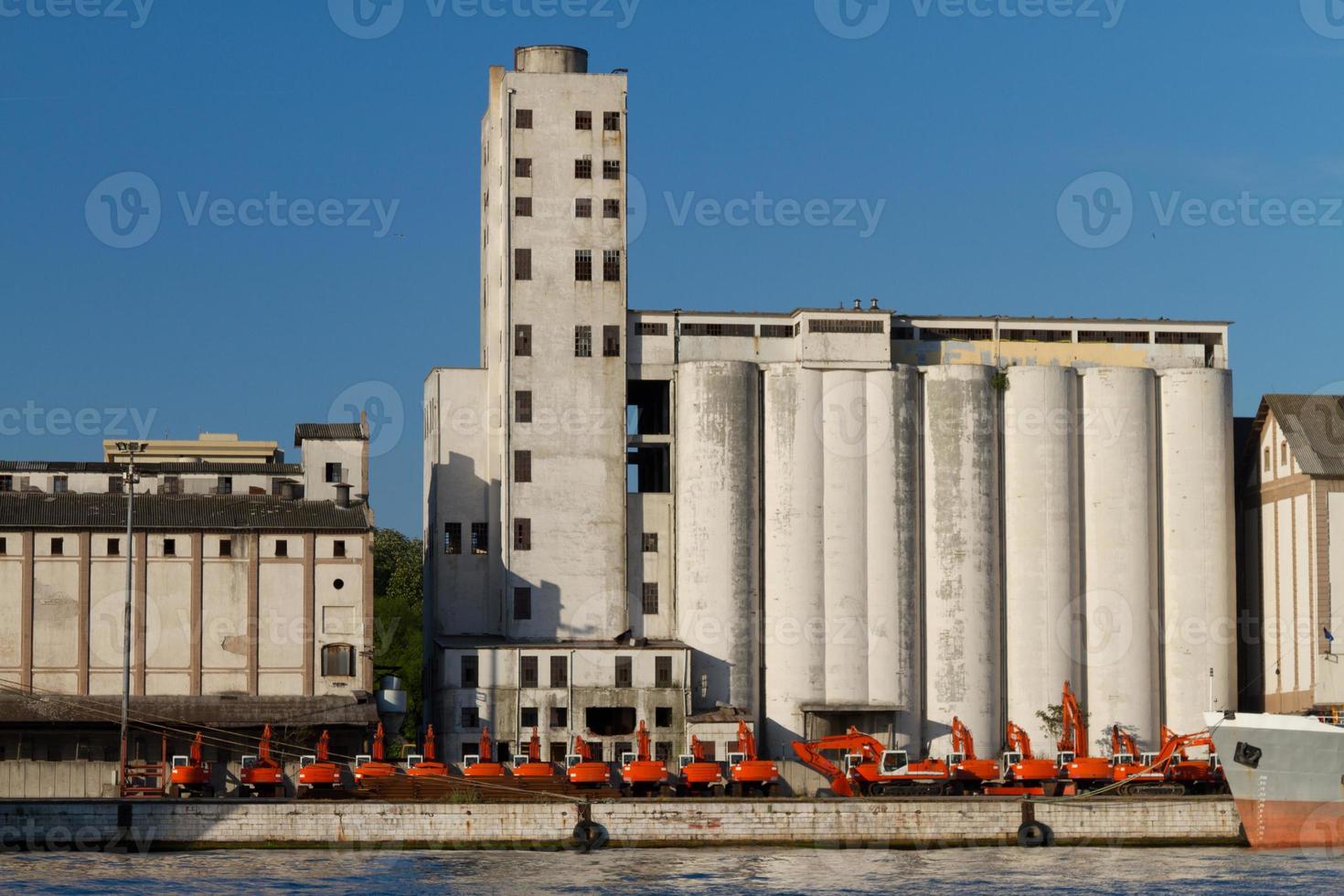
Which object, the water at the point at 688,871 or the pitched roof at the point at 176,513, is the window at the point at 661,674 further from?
the water at the point at 688,871

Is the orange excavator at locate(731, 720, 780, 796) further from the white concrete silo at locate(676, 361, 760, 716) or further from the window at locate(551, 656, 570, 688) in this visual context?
the white concrete silo at locate(676, 361, 760, 716)

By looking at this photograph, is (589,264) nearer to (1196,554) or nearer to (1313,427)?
(1196,554)

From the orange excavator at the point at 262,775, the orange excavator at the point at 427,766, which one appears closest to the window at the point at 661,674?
the orange excavator at the point at 427,766

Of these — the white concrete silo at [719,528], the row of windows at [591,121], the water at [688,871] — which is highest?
the row of windows at [591,121]

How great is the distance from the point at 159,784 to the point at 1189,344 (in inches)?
2342

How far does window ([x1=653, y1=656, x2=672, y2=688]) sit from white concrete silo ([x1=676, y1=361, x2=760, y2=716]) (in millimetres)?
1756

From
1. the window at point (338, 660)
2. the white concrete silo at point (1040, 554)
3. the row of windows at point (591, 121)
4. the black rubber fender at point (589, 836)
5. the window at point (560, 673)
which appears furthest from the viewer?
the row of windows at point (591, 121)

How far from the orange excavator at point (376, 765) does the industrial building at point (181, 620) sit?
3356 millimetres

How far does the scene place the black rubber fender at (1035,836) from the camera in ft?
299

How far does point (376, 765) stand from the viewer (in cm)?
9825

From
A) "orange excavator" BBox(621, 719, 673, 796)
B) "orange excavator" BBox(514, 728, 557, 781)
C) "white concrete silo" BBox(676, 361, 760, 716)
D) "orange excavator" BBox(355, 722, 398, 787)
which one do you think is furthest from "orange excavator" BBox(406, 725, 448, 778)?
"white concrete silo" BBox(676, 361, 760, 716)

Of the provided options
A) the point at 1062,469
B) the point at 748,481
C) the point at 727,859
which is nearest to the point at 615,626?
the point at 748,481

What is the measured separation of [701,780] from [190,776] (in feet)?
70.4

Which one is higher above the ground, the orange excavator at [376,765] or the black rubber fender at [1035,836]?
the orange excavator at [376,765]
